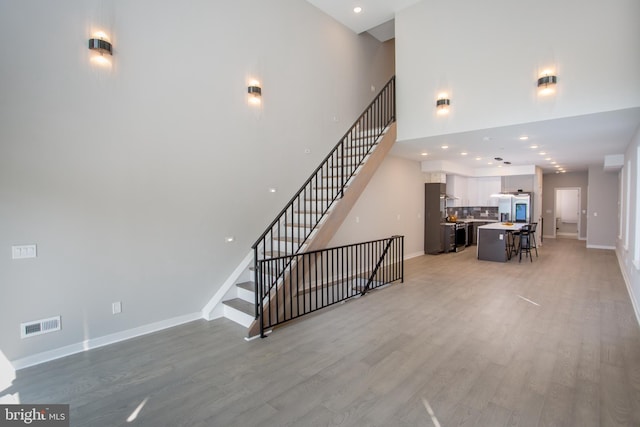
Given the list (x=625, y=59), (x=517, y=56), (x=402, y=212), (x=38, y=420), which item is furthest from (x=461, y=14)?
(x=38, y=420)

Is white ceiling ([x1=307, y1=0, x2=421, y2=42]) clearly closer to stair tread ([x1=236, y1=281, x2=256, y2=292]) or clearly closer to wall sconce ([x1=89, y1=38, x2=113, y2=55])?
wall sconce ([x1=89, y1=38, x2=113, y2=55])

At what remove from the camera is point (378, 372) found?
116 inches

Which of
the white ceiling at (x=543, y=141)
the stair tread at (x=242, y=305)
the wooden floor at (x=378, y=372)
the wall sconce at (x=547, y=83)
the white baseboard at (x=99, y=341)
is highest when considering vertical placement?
the wall sconce at (x=547, y=83)

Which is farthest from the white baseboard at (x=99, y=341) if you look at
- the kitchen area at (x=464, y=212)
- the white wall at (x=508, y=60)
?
the kitchen area at (x=464, y=212)

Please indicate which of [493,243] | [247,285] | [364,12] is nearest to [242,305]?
[247,285]

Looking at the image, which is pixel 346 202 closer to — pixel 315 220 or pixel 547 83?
pixel 315 220

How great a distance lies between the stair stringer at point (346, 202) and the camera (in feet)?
14.8

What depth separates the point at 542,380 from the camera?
9.17 ft

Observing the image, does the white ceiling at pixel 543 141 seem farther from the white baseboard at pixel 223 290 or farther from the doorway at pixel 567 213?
the doorway at pixel 567 213

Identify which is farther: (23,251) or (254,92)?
(254,92)

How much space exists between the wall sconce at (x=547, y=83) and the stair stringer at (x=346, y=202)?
8.08 ft

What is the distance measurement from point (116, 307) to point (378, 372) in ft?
10.4

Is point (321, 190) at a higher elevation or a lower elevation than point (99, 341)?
higher

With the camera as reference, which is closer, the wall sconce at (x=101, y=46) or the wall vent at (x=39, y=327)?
the wall vent at (x=39, y=327)
